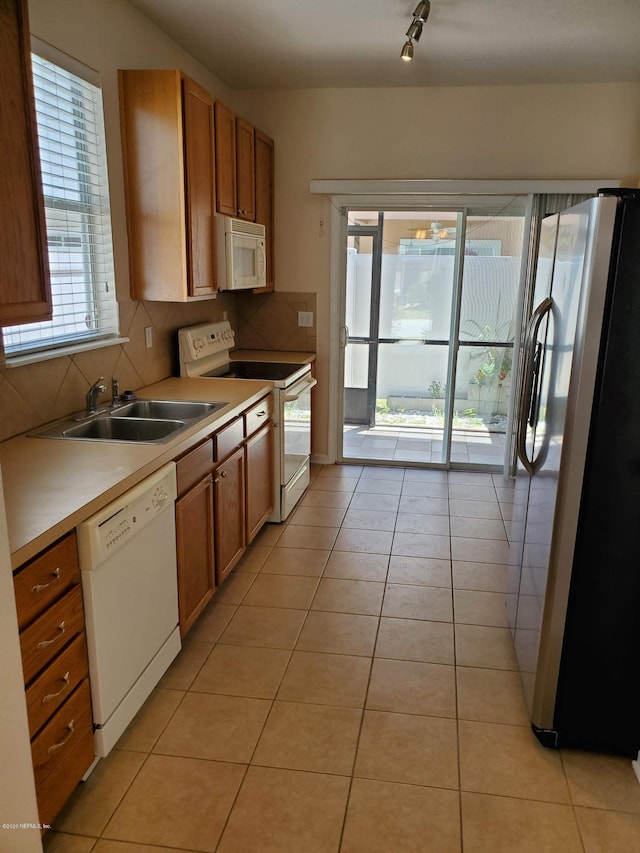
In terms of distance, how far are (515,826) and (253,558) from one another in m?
1.92

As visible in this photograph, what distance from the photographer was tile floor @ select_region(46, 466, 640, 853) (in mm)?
1784

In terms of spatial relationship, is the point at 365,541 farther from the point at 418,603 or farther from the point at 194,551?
the point at 194,551

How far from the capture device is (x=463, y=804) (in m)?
1.88

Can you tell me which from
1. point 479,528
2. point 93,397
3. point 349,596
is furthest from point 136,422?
point 479,528

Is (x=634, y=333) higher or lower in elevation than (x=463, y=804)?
higher

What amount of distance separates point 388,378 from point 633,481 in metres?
3.22

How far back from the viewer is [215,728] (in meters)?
2.18

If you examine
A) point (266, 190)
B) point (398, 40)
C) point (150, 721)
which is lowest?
point (150, 721)

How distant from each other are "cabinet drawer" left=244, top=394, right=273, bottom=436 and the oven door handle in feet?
0.44

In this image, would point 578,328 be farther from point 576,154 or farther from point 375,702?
point 576,154

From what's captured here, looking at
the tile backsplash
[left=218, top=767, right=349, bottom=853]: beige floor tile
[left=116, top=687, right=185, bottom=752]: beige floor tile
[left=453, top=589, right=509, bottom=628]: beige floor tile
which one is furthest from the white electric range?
[left=218, top=767, right=349, bottom=853]: beige floor tile

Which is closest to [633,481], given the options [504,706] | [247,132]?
[504,706]

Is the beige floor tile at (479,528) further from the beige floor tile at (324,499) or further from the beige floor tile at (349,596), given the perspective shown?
the beige floor tile at (349,596)

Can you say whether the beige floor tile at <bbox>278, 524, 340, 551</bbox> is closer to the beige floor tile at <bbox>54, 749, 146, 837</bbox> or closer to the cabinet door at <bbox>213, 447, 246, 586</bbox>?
the cabinet door at <bbox>213, 447, 246, 586</bbox>
